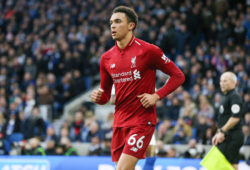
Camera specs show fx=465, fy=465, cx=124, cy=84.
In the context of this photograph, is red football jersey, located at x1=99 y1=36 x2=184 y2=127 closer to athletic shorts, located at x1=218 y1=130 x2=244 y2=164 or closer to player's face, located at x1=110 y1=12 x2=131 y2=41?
player's face, located at x1=110 y1=12 x2=131 y2=41

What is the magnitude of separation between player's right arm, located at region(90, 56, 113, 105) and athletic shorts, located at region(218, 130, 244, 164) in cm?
259

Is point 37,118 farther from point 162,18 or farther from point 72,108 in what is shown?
point 162,18

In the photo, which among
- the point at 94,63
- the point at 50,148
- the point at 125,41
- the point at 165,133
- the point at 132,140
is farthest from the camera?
the point at 94,63

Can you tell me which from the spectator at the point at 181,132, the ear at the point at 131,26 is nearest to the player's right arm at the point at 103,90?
the ear at the point at 131,26

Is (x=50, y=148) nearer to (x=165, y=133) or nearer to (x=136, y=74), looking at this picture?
(x=165, y=133)

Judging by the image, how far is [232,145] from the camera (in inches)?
289

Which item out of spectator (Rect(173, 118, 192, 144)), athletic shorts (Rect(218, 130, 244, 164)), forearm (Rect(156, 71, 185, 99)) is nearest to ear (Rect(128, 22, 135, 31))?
forearm (Rect(156, 71, 185, 99))

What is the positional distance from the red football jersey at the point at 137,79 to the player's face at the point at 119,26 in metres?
0.17

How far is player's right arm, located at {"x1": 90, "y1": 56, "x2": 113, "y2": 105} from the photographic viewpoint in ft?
18.0

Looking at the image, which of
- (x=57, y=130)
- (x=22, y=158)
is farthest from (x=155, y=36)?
(x=22, y=158)

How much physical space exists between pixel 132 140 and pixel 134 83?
650mm

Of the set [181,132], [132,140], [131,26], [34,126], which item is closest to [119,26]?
[131,26]

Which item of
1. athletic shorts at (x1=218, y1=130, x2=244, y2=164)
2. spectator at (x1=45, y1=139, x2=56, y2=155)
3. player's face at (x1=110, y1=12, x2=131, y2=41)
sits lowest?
spectator at (x1=45, y1=139, x2=56, y2=155)

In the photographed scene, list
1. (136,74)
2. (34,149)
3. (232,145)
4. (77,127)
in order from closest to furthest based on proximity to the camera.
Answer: (136,74)
(232,145)
(34,149)
(77,127)
